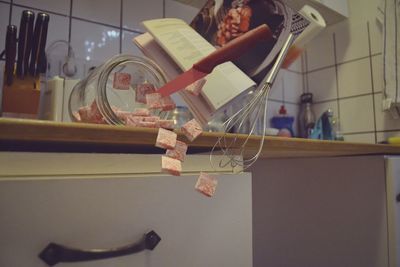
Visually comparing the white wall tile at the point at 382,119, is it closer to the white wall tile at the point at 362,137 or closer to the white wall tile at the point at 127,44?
the white wall tile at the point at 362,137

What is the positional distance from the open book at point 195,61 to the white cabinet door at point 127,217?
0.13 metres

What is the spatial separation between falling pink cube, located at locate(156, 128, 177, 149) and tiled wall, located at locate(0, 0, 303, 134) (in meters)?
0.62

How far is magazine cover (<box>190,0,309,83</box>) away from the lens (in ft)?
2.09

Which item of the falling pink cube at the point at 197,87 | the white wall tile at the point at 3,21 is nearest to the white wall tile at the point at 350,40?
the falling pink cube at the point at 197,87

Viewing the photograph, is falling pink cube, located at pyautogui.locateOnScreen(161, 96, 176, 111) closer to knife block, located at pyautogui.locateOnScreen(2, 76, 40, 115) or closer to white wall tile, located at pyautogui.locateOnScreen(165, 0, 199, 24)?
knife block, located at pyautogui.locateOnScreen(2, 76, 40, 115)

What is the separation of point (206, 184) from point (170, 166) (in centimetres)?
6

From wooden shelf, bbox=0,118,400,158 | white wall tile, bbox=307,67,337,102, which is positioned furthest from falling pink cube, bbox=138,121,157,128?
white wall tile, bbox=307,67,337,102

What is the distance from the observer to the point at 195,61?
565mm

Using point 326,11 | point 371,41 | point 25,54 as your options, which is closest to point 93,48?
point 25,54

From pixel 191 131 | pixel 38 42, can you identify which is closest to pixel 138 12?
pixel 38 42

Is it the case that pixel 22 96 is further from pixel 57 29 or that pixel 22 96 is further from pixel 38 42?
pixel 57 29

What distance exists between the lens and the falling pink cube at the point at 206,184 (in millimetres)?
415

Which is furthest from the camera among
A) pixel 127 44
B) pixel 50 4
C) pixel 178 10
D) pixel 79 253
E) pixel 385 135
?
pixel 385 135

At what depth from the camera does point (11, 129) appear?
12.2 inches
